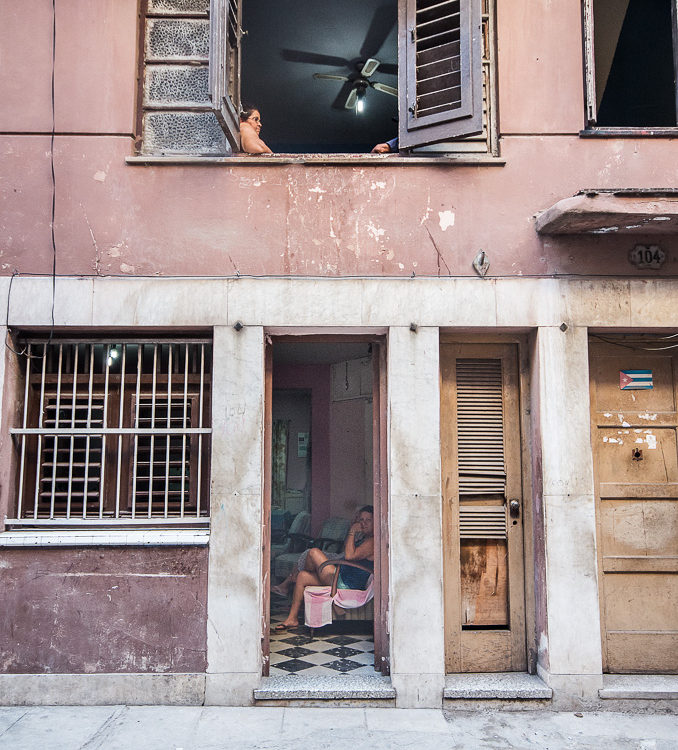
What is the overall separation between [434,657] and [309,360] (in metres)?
5.63

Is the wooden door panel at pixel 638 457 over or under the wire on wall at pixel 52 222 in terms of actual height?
under

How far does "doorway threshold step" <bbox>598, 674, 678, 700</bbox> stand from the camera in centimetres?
493

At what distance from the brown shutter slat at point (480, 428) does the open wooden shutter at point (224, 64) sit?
2772 mm

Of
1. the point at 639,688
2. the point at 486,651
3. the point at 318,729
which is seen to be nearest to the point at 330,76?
the point at 486,651

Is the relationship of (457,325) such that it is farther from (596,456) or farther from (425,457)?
(596,456)

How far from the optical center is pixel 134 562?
16.6ft

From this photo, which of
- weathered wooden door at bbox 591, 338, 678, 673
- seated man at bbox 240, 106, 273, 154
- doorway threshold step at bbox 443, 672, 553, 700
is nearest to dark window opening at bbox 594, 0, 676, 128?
weathered wooden door at bbox 591, 338, 678, 673

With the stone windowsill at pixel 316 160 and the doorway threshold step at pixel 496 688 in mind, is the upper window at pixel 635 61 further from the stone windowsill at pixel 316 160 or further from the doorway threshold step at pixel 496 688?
the doorway threshold step at pixel 496 688

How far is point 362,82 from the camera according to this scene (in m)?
7.75

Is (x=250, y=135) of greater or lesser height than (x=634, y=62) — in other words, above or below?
below

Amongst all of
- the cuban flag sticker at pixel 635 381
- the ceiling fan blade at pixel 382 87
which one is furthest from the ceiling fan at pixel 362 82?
the cuban flag sticker at pixel 635 381

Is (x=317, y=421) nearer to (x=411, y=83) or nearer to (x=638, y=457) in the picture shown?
(x=638, y=457)

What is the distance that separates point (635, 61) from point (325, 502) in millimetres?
6968

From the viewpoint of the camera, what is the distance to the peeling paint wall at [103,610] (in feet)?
16.4
